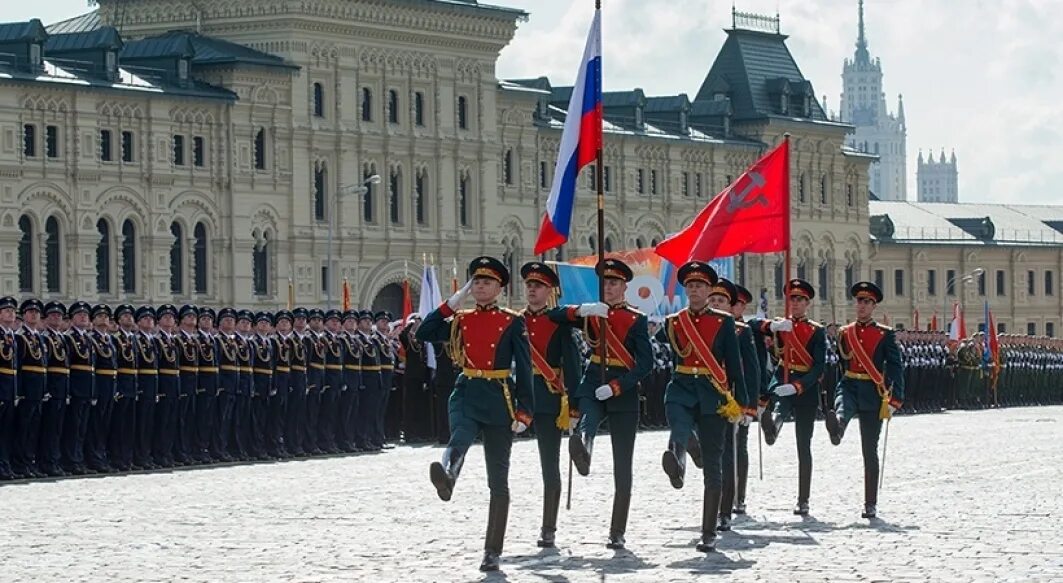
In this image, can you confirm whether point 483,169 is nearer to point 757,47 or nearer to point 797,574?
point 757,47

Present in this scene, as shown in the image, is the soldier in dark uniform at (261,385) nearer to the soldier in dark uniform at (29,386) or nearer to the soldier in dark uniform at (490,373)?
the soldier in dark uniform at (29,386)

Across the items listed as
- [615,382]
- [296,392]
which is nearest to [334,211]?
[296,392]

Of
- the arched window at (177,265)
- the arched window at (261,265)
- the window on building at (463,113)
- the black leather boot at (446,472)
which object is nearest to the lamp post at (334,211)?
the arched window at (261,265)

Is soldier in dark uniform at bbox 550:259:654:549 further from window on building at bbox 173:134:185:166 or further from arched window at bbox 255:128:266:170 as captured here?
arched window at bbox 255:128:266:170

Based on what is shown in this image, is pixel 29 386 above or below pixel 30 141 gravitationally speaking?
below

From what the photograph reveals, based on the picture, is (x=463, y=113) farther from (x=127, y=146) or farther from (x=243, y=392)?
(x=243, y=392)

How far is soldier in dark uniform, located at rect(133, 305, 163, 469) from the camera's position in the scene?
26.3 metres

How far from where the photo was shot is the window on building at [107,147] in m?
58.6

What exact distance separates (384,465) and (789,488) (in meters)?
5.73

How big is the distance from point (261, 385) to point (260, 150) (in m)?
35.4

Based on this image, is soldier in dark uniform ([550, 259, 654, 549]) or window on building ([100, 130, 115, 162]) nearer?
soldier in dark uniform ([550, 259, 654, 549])

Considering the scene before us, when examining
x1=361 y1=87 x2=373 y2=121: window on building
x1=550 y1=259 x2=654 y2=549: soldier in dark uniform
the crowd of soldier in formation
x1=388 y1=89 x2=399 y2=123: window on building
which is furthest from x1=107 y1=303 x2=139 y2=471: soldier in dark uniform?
x1=388 y1=89 x2=399 y2=123: window on building

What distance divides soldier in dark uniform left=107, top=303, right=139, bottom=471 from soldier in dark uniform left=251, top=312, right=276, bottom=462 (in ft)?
7.34

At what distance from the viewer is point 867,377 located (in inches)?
782
